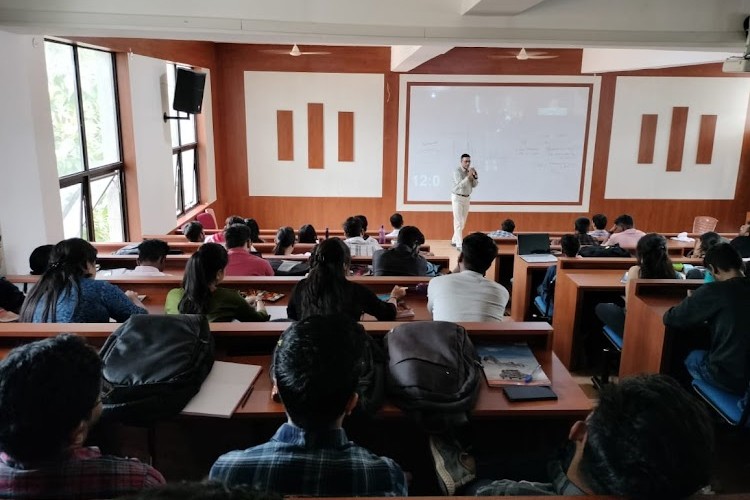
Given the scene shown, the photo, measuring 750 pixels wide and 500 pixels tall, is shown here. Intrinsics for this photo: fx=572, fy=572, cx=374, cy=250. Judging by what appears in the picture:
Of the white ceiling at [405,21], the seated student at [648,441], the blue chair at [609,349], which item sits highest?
the white ceiling at [405,21]

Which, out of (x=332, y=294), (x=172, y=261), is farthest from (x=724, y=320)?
(x=172, y=261)

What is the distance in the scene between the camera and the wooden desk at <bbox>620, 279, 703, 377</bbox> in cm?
319

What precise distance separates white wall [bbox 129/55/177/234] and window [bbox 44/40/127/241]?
8.1 inches

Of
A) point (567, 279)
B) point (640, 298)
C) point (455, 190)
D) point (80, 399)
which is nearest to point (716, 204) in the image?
point (455, 190)

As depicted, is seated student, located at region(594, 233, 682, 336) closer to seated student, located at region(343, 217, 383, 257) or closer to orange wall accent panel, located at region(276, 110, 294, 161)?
seated student, located at region(343, 217, 383, 257)

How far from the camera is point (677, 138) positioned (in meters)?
9.39

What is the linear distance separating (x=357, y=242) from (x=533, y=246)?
5.26 ft

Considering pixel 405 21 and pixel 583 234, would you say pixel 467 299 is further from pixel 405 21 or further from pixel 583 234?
pixel 583 234

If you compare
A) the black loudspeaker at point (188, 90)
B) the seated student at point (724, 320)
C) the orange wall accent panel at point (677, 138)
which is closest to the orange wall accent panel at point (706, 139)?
the orange wall accent panel at point (677, 138)

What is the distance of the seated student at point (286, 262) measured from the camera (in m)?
4.19

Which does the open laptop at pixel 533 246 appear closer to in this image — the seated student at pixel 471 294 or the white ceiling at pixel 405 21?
the white ceiling at pixel 405 21

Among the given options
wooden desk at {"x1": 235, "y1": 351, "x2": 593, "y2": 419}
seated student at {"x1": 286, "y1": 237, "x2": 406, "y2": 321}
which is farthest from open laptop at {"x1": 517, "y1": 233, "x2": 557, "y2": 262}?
wooden desk at {"x1": 235, "y1": 351, "x2": 593, "y2": 419}

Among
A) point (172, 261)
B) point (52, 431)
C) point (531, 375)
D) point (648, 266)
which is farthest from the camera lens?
point (172, 261)

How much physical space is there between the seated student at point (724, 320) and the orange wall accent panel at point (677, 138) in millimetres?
7466
